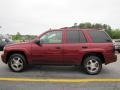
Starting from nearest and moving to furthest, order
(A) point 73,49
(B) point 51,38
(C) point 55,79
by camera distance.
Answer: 1. (C) point 55,79
2. (A) point 73,49
3. (B) point 51,38

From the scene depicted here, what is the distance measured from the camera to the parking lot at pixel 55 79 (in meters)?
6.69

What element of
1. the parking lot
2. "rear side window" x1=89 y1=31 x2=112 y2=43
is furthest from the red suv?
the parking lot

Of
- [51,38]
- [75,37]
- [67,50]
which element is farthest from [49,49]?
[75,37]

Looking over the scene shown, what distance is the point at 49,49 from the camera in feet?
27.7

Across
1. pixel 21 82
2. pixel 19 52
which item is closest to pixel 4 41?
pixel 19 52

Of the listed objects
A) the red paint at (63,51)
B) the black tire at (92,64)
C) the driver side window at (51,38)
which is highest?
the driver side window at (51,38)

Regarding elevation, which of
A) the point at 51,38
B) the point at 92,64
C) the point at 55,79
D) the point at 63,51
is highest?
the point at 51,38

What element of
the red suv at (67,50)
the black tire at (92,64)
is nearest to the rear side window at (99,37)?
the red suv at (67,50)

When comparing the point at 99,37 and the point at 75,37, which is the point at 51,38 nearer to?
the point at 75,37

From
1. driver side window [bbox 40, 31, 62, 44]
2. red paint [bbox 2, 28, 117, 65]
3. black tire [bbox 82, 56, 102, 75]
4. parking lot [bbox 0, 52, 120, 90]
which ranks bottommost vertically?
parking lot [bbox 0, 52, 120, 90]

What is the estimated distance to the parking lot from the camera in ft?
21.9

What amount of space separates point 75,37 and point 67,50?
613 millimetres

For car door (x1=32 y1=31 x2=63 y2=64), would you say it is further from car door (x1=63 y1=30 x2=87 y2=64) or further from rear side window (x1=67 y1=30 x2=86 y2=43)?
rear side window (x1=67 y1=30 x2=86 y2=43)

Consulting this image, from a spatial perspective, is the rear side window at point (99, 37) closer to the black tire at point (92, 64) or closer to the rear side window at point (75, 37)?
the rear side window at point (75, 37)
